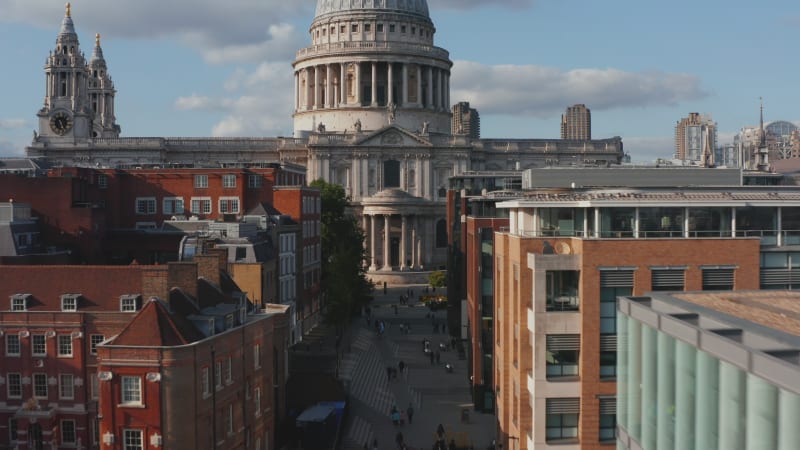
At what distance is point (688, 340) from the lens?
22969mm

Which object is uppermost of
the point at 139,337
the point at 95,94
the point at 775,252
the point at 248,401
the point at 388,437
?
the point at 95,94

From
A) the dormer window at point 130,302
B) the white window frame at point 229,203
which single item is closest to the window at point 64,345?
the dormer window at point 130,302

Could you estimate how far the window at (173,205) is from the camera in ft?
287

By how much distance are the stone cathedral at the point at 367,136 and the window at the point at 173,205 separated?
143ft

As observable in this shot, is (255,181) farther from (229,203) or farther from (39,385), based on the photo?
(39,385)

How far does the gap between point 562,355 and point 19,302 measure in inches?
1001

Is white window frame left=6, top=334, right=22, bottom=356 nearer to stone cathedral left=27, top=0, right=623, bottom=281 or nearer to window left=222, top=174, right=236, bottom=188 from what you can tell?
window left=222, top=174, right=236, bottom=188

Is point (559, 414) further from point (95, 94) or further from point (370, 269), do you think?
point (95, 94)

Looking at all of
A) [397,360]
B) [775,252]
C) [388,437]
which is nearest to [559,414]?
[775,252]

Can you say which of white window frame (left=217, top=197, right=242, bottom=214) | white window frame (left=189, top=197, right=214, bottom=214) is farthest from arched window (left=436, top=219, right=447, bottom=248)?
white window frame (left=189, top=197, right=214, bottom=214)

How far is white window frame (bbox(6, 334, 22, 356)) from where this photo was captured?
46375mm

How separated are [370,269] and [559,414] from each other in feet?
A: 358

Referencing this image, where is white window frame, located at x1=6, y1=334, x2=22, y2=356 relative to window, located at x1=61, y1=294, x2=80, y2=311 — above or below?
below

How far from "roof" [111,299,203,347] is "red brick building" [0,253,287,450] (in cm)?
4
